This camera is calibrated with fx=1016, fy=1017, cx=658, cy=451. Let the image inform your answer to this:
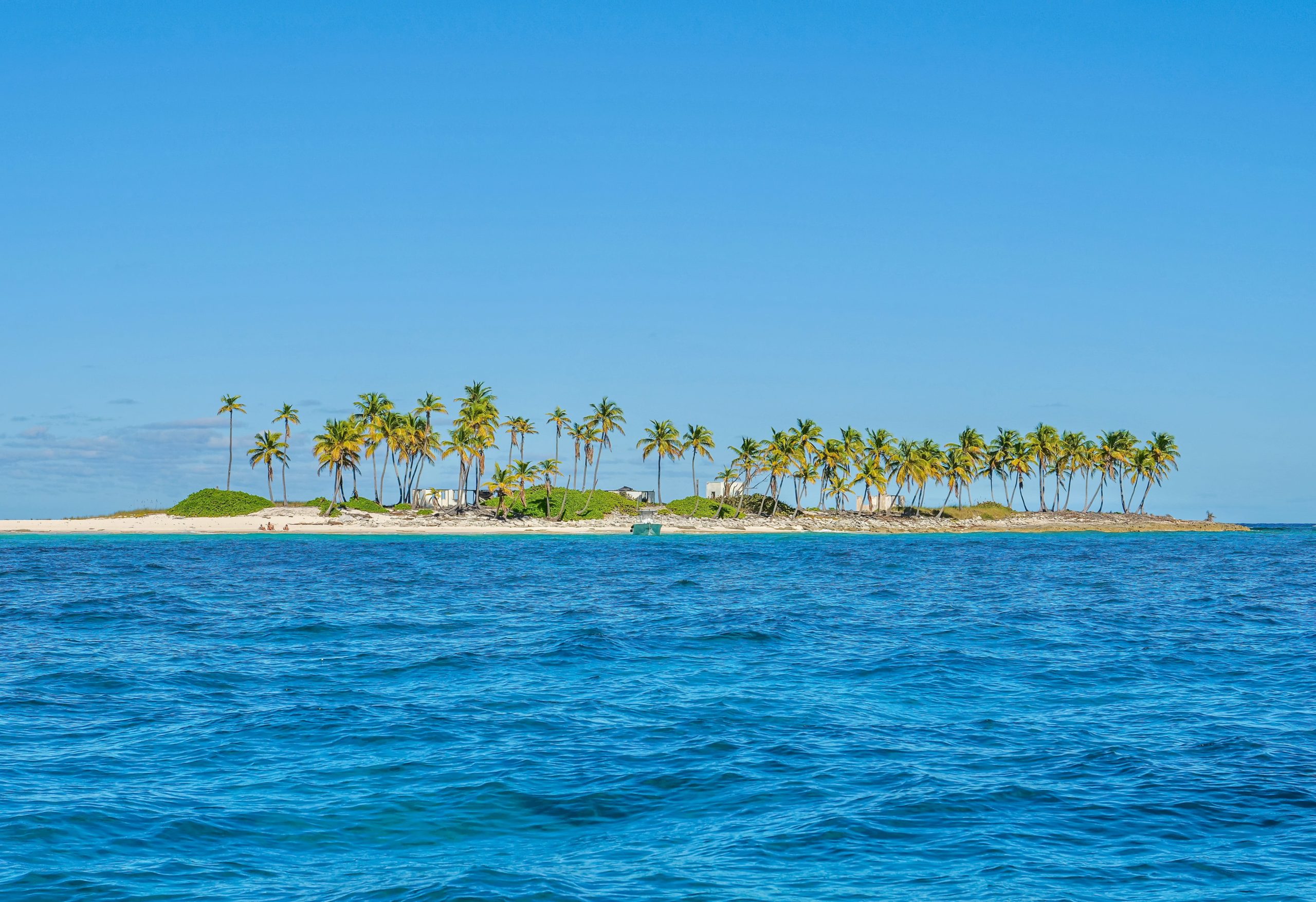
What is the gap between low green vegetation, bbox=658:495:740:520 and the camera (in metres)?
146

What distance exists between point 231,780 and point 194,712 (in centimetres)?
528

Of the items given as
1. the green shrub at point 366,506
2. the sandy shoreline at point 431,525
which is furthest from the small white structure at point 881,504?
the green shrub at point 366,506

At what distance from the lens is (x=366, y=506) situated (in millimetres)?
131500

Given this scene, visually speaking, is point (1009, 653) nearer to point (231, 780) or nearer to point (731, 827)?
point (731, 827)

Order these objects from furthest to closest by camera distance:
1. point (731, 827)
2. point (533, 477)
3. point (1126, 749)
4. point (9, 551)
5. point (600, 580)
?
point (533, 477), point (9, 551), point (600, 580), point (1126, 749), point (731, 827)

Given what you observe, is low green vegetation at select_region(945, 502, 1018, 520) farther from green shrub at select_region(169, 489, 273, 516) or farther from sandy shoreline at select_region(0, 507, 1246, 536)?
green shrub at select_region(169, 489, 273, 516)

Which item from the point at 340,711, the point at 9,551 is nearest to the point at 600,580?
the point at 340,711

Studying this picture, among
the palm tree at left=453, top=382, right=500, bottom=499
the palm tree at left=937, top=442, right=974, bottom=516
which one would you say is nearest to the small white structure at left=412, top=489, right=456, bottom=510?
the palm tree at left=453, top=382, right=500, bottom=499

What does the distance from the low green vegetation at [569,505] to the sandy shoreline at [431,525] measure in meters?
2.04

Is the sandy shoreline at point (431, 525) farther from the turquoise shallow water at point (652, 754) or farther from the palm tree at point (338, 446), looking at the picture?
the turquoise shallow water at point (652, 754)

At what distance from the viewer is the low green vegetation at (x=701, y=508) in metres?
146

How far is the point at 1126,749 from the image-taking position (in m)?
16.0

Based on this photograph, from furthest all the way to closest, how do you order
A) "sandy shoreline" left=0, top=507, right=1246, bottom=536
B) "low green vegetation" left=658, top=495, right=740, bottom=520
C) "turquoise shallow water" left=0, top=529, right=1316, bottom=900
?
Result: "low green vegetation" left=658, top=495, right=740, bottom=520
"sandy shoreline" left=0, top=507, right=1246, bottom=536
"turquoise shallow water" left=0, top=529, right=1316, bottom=900

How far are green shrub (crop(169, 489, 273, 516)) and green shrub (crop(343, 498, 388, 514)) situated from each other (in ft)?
35.5
